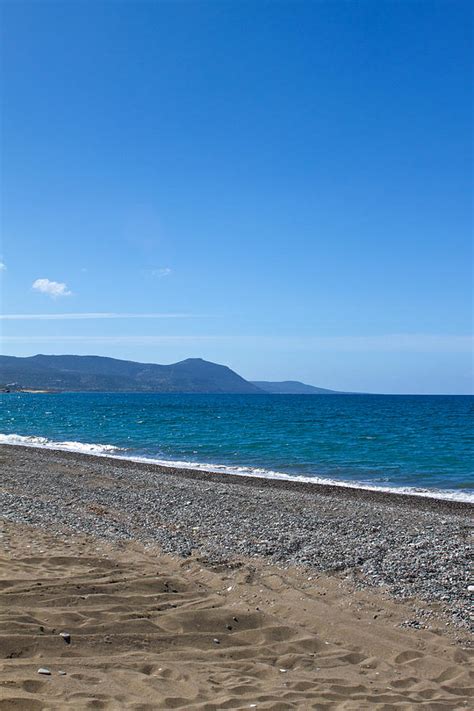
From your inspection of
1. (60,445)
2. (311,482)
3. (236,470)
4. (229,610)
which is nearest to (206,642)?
(229,610)

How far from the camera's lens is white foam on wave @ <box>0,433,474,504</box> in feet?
79.2

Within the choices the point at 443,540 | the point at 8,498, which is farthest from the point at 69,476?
the point at 443,540

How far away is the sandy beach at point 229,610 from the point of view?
6023 millimetres

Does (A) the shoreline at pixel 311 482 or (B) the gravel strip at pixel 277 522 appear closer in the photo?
(B) the gravel strip at pixel 277 522

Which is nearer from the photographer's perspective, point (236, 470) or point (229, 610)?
point (229, 610)

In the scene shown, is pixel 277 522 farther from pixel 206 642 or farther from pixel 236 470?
pixel 236 470

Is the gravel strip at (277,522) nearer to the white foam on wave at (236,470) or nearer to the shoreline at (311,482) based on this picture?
the shoreline at (311,482)

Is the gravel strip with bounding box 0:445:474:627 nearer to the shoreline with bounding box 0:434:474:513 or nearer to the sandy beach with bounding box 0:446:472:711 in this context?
the sandy beach with bounding box 0:446:472:711

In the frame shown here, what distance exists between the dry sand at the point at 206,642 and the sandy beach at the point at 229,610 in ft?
0.08

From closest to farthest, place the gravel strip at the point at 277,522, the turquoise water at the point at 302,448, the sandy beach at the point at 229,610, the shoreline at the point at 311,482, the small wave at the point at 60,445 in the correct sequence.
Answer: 1. the sandy beach at the point at 229,610
2. the gravel strip at the point at 277,522
3. the shoreline at the point at 311,482
4. the turquoise water at the point at 302,448
5. the small wave at the point at 60,445

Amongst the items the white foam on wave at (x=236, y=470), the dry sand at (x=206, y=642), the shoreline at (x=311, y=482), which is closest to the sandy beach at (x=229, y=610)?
the dry sand at (x=206, y=642)

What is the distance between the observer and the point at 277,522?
14664 mm

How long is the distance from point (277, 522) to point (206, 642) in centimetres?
754

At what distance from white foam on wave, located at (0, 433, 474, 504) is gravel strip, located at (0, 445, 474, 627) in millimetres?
1579
